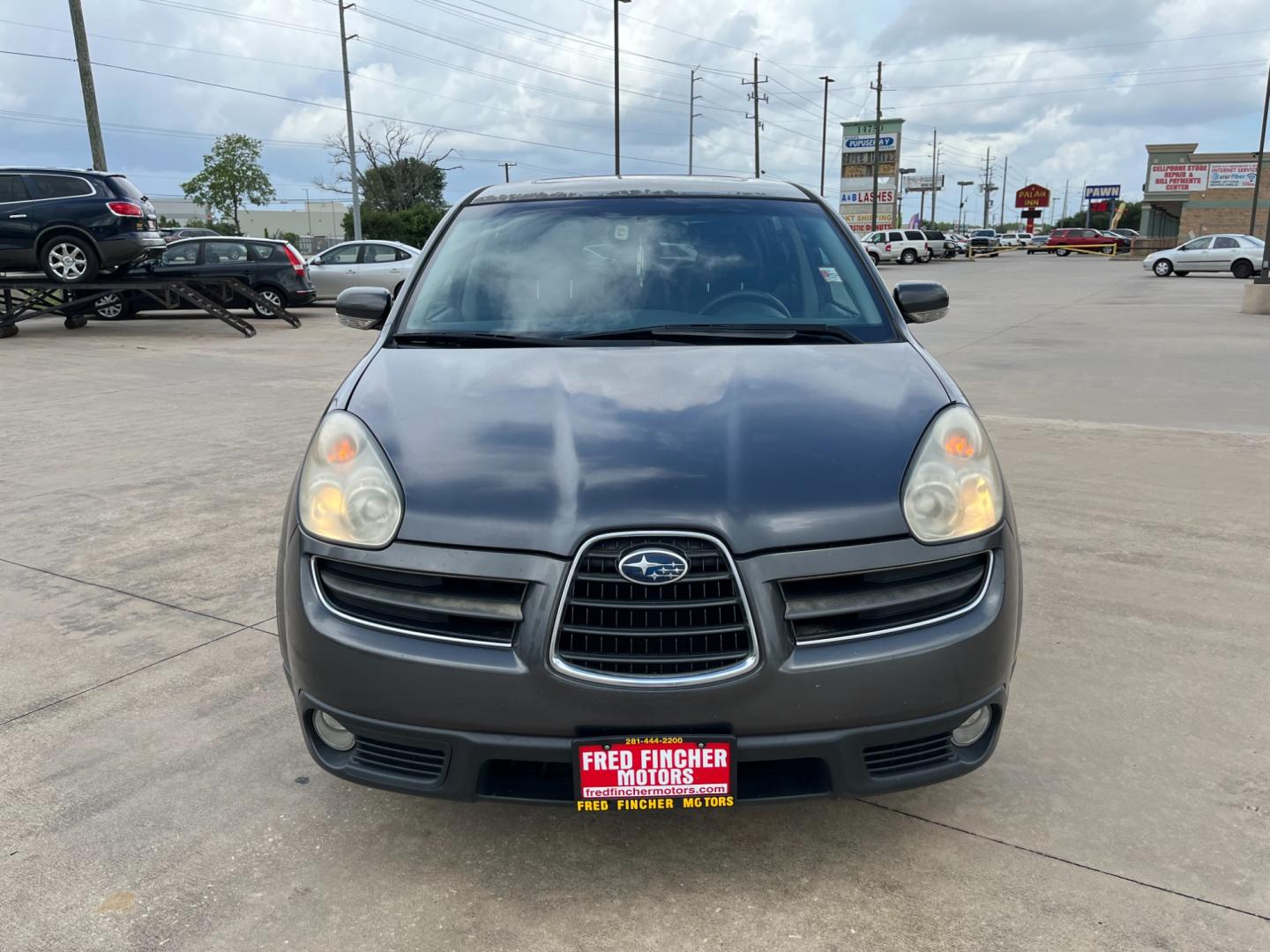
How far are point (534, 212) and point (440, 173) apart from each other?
67492 mm

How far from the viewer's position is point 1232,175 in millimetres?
62656

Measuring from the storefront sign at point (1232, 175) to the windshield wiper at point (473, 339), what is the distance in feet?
237

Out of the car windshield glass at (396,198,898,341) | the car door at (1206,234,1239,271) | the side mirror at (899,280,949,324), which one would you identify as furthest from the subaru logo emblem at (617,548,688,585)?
the car door at (1206,234,1239,271)

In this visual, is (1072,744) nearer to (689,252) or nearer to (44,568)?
(689,252)

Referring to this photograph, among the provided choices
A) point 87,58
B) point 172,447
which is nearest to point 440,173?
point 87,58

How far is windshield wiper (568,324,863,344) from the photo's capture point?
9.82 feet

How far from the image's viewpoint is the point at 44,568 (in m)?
4.65

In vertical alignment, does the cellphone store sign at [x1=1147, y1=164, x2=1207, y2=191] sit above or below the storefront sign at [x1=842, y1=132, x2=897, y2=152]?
below

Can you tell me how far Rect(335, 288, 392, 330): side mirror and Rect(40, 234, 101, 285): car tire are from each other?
14135mm

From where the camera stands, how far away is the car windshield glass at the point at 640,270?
3.17 meters

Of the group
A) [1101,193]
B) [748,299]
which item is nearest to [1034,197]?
[1101,193]

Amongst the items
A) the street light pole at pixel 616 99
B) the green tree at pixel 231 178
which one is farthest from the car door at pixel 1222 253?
the green tree at pixel 231 178

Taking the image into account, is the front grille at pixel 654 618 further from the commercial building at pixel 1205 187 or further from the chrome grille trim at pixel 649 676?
the commercial building at pixel 1205 187

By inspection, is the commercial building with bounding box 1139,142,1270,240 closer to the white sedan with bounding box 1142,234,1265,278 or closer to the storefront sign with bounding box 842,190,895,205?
the storefront sign with bounding box 842,190,895,205
